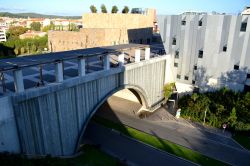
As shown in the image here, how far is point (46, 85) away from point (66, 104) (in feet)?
7.95

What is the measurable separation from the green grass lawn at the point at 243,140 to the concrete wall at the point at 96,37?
102 ft

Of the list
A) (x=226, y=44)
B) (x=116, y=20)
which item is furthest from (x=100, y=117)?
(x=116, y=20)

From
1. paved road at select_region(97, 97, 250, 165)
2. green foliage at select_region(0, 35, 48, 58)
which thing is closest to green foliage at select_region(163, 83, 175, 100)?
paved road at select_region(97, 97, 250, 165)

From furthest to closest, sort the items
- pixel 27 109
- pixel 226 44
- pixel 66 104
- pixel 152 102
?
pixel 152 102 → pixel 226 44 → pixel 66 104 → pixel 27 109

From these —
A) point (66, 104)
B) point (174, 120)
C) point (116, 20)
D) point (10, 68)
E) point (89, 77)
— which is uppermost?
point (116, 20)

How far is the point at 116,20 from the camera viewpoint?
170 feet

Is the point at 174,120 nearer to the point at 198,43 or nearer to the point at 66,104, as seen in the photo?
the point at 198,43

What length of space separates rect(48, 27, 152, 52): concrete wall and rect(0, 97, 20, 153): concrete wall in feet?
112

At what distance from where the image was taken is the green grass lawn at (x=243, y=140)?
20.2 metres

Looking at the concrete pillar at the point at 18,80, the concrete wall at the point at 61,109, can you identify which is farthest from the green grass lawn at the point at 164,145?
the concrete pillar at the point at 18,80

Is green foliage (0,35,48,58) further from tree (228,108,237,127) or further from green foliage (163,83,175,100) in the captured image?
tree (228,108,237,127)

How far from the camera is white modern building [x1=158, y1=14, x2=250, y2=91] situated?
24.2 metres

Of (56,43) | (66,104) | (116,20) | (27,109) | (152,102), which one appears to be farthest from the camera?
(56,43)

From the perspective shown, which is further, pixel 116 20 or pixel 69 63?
pixel 116 20
